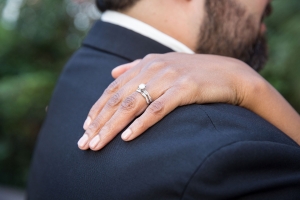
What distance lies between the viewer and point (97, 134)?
1309mm

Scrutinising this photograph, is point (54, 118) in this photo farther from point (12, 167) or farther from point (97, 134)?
point (12, 167)

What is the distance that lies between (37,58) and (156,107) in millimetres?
4595

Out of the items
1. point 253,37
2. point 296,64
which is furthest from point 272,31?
point 253,37

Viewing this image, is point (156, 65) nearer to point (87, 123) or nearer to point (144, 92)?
point (144, 92)

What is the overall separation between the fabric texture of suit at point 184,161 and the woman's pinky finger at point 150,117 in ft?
0.06

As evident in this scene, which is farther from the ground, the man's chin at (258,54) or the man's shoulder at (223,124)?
the man's chin at (258,54)

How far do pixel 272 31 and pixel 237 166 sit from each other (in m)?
2.76

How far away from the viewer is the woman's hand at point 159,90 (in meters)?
1.26

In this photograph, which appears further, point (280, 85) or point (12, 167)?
point (12, 167)

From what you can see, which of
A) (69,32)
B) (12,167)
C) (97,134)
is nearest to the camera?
(97,134)

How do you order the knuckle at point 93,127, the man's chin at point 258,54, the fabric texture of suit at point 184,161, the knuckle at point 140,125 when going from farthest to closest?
the man's chin at point 258,54
the knuckle at point 93,127
the knuckle at point 140,125
the fabric texture of suit at point 184,161

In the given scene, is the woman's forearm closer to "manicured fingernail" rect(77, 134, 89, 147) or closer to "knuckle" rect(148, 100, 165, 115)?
"knuckle" rect(148, 100, 165, 115)

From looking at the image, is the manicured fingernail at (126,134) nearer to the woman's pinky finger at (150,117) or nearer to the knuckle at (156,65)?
the woman's pinky finger at (150,117)

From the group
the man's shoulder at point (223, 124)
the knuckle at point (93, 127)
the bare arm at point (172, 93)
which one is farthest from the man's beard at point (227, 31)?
the knuckle at point (93, 127)
